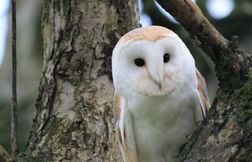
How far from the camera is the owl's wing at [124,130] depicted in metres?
2.75

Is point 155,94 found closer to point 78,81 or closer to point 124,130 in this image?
point 124,130

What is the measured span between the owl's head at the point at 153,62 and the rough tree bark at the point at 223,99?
31 centimetres

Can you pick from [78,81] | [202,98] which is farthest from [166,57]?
[78,81]

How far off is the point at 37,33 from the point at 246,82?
4.11 m

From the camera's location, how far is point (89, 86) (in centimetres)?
308

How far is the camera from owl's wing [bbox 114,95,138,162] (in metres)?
2.75

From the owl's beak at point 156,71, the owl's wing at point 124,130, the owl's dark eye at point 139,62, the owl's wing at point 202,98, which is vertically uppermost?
the owl's dark eye at point 139,62

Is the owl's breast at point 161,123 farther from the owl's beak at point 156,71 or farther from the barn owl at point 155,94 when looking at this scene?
the owl's beak at point 156,71

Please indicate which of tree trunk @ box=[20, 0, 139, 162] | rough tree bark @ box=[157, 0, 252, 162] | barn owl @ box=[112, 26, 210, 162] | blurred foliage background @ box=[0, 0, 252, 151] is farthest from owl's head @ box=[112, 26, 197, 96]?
blurred foliage background @ box=[0, 0, 252, 151]

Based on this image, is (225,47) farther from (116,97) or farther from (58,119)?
(58,119)

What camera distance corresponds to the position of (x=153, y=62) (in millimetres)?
2475

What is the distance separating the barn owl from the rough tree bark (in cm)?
32

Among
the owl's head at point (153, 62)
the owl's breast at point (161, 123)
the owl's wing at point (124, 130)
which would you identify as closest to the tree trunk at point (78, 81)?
the owl's wing at point (124, 130)

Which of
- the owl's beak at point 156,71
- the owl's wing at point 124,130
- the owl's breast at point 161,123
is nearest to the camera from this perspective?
the owl's beak at point 156,71
